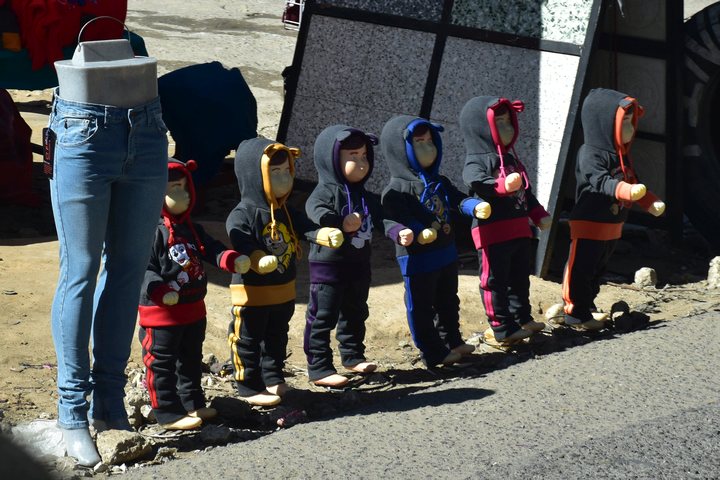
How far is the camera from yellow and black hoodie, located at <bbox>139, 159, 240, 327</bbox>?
4.63 metres

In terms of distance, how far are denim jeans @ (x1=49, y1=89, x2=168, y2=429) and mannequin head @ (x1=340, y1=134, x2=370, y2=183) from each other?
1.17m

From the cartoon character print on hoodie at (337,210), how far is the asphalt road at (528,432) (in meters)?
0.68

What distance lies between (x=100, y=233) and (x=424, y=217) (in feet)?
6.07

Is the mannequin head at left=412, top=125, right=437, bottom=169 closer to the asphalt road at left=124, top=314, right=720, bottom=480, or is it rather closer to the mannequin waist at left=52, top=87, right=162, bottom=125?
the asphalt road at left=124, top=314, right=720, bottom=480

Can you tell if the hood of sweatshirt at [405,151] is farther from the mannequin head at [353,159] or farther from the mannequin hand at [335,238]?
the mannequin hand at [335,238]

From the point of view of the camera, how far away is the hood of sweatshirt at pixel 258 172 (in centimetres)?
494

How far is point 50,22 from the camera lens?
7.12 m

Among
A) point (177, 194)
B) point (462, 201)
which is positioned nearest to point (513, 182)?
point (462, 201)

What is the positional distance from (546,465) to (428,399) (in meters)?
0.96

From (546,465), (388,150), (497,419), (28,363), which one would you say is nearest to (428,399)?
(497,419)

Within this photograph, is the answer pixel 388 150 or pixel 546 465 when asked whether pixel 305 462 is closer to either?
pixel 546 465

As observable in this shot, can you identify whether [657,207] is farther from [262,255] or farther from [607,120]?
[262,255]

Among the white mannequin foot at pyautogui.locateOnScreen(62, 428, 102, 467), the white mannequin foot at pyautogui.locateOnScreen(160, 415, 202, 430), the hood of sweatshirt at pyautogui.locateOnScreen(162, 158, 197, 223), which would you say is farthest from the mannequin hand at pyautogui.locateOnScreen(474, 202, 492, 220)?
the white mannequin foot at pyautogui.locateOnScreen(62, 428, 102, 467)

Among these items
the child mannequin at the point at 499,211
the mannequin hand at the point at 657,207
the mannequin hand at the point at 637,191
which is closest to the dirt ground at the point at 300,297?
the child mannequin at the point at 499,211
